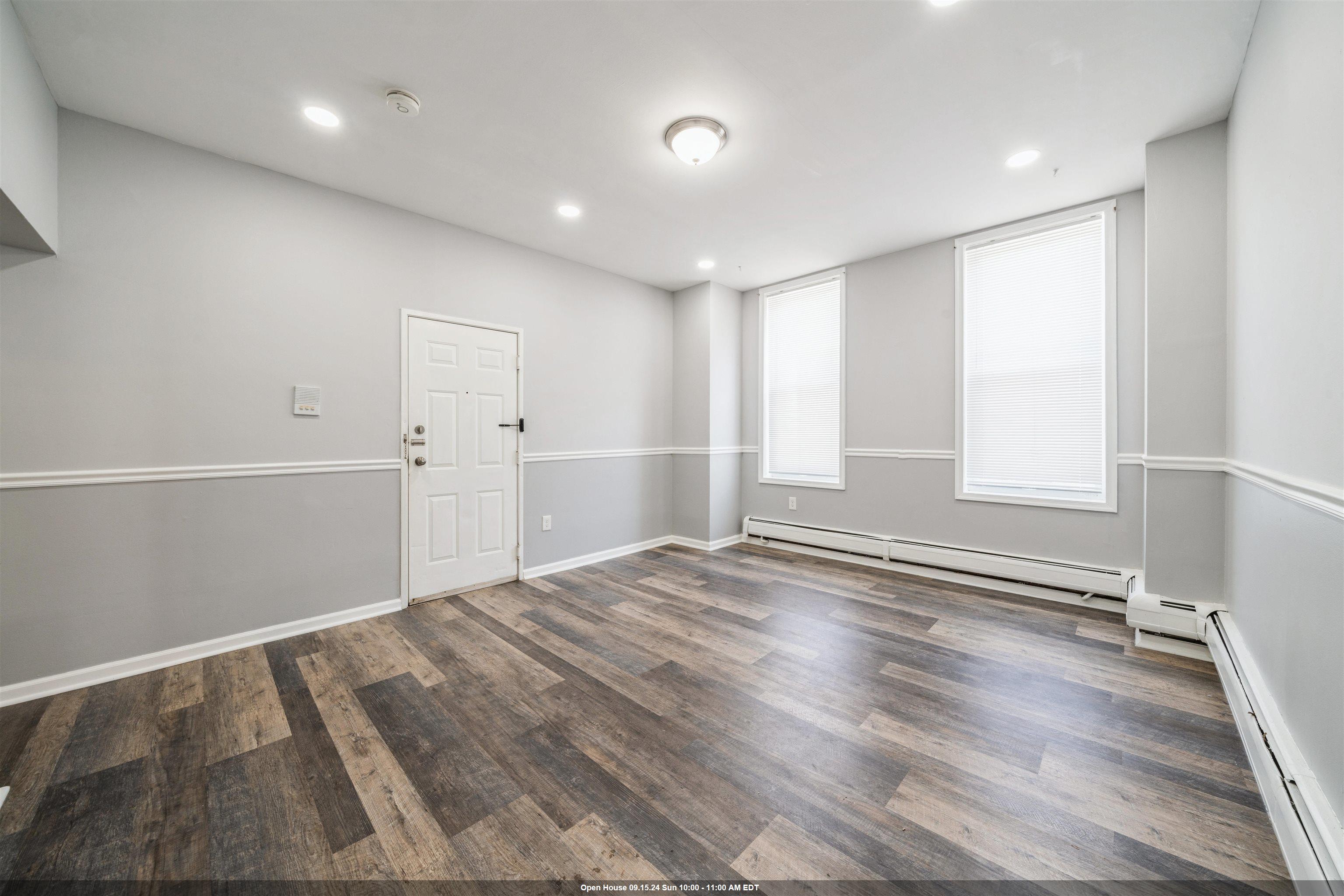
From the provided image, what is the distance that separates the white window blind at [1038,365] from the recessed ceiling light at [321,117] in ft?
13.6

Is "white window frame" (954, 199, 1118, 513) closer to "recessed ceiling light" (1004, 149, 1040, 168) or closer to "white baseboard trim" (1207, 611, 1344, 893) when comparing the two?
"recessed ceiling light" (1004, 149, 1040, 168)

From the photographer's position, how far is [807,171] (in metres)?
2.91

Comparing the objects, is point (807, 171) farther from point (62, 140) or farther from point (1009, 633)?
point (62, 140)

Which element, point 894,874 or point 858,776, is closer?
point 894,874

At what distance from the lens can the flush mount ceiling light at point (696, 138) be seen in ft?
7.95

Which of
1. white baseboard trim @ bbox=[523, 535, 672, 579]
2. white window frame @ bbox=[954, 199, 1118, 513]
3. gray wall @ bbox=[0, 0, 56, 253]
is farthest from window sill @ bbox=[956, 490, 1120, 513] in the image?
gray wall @ bbox=[0, 0, 56, 253]

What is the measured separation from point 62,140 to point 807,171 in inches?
144

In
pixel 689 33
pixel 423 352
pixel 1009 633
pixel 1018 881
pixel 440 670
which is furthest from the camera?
pixel 423 352

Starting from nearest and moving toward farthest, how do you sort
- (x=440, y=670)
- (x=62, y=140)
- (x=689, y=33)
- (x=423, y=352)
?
(x=689, y=33) → (x=62, y=140) → (x=440, y=670) → (x=423, y=352)

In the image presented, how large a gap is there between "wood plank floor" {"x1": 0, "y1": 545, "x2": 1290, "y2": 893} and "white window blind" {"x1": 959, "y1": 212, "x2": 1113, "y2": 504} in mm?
1095

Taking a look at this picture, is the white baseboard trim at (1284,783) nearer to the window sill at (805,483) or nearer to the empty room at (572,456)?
the empty room at (572,456)

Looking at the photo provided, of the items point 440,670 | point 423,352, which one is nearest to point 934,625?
point 440,670

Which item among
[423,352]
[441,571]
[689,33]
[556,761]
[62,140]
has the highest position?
[689,33]

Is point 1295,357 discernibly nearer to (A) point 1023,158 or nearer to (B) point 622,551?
(A) point 1023,158
